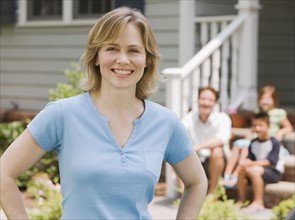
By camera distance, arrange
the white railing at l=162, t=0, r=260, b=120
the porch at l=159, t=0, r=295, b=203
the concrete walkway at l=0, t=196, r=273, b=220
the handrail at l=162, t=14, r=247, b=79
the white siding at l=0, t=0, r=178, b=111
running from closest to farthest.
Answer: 1. the concrete walkway at l=0, t=196, r=273, b=220
2. the porch at l=159, t=0, r=295, b=203
3. the handrail at l=162, t=14, r=247, b=79
4. the white railing at l=162, t=0, r=260, b=120
5. the white siding at l=0, t=0, r=178, b=111

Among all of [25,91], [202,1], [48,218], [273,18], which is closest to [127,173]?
[48,218]

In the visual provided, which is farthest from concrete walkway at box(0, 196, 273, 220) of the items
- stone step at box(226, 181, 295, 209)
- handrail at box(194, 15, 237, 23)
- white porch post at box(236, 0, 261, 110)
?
handrail at box(194, 15, 237, 23)

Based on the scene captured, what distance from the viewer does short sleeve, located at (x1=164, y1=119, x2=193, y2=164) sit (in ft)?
8.66

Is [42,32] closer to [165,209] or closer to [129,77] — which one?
[165,209]

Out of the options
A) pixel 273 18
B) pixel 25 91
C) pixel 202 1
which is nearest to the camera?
pixel 202 1

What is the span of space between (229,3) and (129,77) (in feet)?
25.6

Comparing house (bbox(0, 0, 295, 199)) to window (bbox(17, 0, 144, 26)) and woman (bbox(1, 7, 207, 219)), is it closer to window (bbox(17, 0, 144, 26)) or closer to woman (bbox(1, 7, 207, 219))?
window (bbox(17, 0, 144, 26))

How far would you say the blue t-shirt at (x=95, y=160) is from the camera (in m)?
2.39

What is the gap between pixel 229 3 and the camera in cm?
1013

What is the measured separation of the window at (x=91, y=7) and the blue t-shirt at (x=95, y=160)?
818 centimetres

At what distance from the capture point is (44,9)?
1135 cm

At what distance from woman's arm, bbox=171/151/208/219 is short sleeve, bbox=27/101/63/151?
0.47 metres

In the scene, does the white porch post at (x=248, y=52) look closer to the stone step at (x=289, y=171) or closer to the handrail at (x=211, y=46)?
the handrail at (x=211, y=46)

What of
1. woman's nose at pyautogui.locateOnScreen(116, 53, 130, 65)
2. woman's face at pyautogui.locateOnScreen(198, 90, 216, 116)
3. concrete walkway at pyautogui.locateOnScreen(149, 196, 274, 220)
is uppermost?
woman's nose at pyautogui.locateOnScreen(116, 53, 130, 65)
